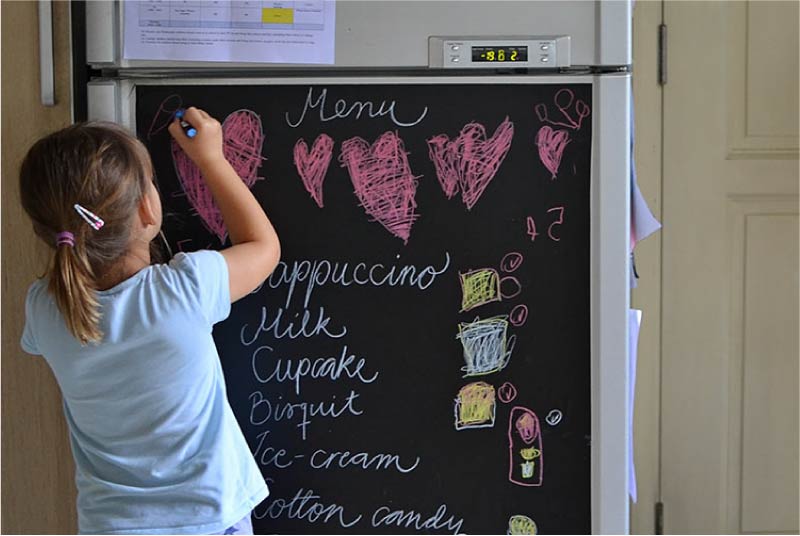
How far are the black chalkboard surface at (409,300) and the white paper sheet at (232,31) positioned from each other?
58mm

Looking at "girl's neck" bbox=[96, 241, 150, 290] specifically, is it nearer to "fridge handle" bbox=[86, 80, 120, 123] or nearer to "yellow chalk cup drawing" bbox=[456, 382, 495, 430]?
Result: "fridge handle" bbox=[86, 80, 120, 123]

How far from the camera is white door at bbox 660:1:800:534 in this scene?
229 centimetres

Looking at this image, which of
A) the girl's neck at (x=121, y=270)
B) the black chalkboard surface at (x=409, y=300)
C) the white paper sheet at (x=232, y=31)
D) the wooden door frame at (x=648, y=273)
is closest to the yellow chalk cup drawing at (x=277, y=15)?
the white paper sheet at (x=232, y=31)

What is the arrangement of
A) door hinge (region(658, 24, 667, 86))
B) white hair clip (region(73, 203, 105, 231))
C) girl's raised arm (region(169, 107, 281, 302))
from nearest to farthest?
white hair clip (region(73, 203, 105, 231)) → girl's raised arm (region(169, 107, 281, 302)) → door hinge (region(658, 24, 667, 86))

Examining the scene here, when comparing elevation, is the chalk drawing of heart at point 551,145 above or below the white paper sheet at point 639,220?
above

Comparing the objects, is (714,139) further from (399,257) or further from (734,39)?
(399,257)

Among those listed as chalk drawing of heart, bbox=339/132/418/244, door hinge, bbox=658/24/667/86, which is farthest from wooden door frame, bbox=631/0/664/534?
chalk drawing of heart, bbox=339/132/418/244

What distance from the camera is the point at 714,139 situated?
7.52ft

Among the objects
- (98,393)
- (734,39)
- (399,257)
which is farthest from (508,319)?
(734,39)

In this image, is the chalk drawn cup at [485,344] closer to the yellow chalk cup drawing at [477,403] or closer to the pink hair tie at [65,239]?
the yellow chalk cup drawing at [477,403]

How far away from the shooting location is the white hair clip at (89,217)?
129cm

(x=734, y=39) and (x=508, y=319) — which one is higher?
(x=734, y=39)

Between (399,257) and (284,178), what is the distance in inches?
9.0

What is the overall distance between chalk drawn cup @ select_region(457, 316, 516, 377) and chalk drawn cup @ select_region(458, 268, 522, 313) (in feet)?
0.11
